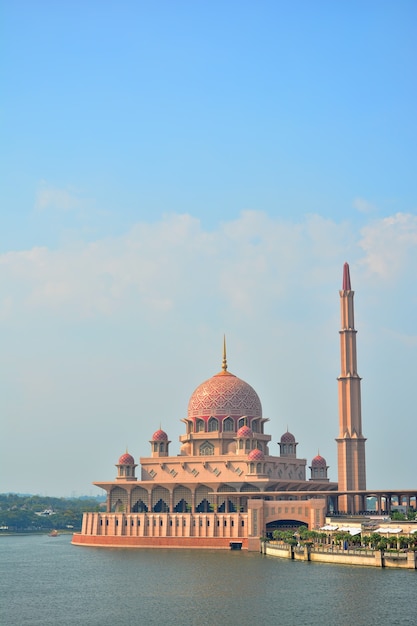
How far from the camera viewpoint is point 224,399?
108m

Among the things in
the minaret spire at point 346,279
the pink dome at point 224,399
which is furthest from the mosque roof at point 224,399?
the minaret spire at point 346,279

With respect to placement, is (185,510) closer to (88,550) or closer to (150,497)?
(150,497)

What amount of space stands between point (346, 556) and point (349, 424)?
90.3 ft

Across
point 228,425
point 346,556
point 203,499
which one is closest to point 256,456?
point 203,499

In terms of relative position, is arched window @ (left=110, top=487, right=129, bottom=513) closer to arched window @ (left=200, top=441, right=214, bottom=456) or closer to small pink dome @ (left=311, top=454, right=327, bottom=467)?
arched window @ (left=200, top=441, right=214, bottom=456)

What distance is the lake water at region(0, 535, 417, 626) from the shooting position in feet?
165

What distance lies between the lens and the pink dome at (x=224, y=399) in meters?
107

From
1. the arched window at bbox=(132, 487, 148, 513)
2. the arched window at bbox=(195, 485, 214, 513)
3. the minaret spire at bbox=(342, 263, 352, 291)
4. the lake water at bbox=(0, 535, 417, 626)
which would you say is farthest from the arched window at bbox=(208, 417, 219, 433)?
the lake water at bbox=(0, 535, 417, 626)

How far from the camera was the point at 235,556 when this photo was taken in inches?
3273

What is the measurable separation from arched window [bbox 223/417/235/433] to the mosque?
0.11 m

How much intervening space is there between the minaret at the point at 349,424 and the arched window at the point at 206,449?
14234 mm

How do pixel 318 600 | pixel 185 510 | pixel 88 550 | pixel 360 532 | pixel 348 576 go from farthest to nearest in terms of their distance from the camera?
pixel 185 510, pixel 88 550, pixel 360 532, pixel 348 576, pixel 318 600

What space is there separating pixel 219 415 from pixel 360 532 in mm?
30541

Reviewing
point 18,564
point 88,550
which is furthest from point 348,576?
point 88,550
